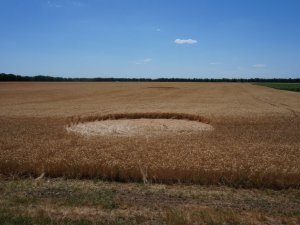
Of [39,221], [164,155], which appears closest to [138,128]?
[164,155]

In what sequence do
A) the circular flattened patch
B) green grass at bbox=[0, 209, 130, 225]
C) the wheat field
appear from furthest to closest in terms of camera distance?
the circular flattened patch, the wheat field, green grass at bbox=[0, 209, 130, 225]

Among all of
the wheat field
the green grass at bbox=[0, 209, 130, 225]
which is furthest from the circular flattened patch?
the green grass at bbox=[0, 209, 130, 225]

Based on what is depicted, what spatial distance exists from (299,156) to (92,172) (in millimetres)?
7916

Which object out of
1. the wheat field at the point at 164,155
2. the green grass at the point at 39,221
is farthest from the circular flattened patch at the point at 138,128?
the green grass at the point at 39,221

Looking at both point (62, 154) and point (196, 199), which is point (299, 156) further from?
point (62, 154)

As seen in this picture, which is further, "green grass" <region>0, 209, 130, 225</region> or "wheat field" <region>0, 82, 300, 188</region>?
"wheat field" <region>0, 82, 300, 188</region>

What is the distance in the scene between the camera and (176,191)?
9852mm

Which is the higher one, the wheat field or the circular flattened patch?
the wheat field

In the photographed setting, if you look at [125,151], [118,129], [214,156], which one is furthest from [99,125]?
[214,156]

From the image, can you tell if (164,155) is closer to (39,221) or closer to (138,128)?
(39,221)

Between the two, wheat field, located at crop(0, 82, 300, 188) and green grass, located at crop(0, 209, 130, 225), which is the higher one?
green grass, located at crop(0, 209, 130, 225)

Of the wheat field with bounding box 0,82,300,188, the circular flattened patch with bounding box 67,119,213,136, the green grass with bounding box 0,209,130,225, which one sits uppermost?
the green grass with bounding box 0,209,130,225

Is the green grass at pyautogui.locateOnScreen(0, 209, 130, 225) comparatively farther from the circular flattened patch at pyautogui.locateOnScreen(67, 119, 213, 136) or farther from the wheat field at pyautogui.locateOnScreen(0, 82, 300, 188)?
the circular flattened patch at pyautogui.locateOnScreen(67, 119, 213, 136)

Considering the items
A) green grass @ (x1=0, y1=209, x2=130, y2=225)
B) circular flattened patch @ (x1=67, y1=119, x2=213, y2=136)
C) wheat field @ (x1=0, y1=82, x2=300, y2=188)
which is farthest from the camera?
circular flattened patch @ (x1=67, y1=119, x2=213, y2=136)
